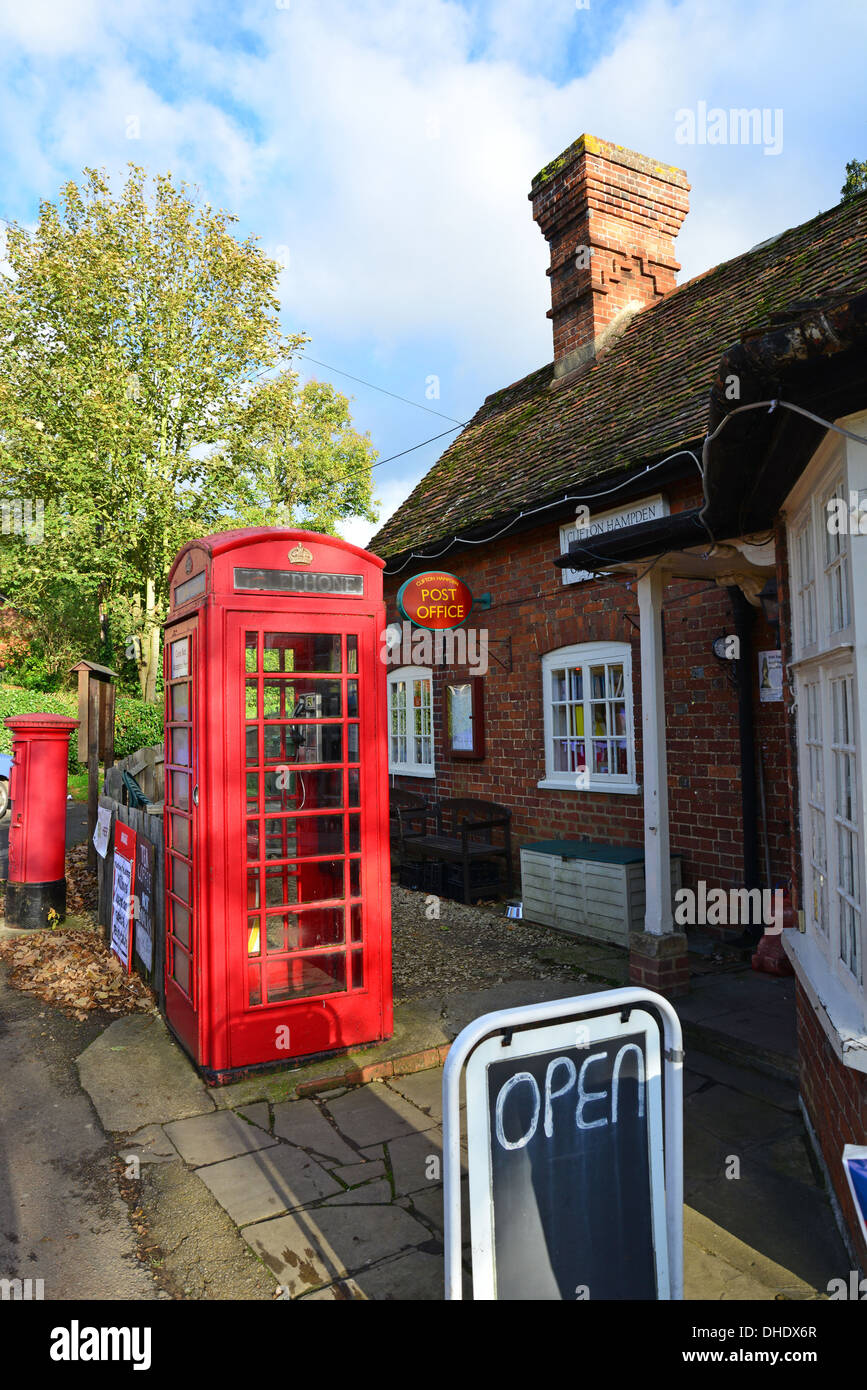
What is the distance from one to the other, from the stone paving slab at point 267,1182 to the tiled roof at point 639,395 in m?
5.96

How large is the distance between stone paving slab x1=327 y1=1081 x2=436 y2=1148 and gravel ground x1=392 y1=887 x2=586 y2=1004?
4.12 ft

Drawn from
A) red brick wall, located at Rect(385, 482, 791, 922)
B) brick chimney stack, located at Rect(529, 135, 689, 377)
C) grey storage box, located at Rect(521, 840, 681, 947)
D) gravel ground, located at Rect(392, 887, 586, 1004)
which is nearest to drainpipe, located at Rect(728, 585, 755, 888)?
red brick wall, located at Rect(385, 482, 791, 922)

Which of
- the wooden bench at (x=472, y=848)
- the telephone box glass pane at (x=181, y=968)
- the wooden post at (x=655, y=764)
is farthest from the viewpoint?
the wooden bench at (x=472, y=848)

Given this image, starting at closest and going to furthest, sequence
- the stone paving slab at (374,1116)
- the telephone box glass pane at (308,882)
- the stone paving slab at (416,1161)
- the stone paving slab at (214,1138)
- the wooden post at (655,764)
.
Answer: the stone paving slab at (416,1161)
the stone paving slab at (214,1138)
the stone paving slab at (374,1116)
the telephone box glass pane at (308,882)
the wooden post at (655,764)

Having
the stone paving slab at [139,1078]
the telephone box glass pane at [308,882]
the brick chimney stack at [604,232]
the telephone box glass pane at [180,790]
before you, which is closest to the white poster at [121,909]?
the stone paving slab at [139,1078]

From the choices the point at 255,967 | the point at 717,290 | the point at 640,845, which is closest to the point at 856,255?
the point at 717,290

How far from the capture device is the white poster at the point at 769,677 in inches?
255

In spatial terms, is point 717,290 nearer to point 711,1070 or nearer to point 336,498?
point 711,1070

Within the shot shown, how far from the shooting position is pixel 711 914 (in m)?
7.17

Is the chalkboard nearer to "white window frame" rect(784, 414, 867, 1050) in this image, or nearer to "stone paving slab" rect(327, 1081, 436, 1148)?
"white window frame" rect(784, 414, 867, 1050)

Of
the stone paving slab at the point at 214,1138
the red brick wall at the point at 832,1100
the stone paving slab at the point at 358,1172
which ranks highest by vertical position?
the red brick wall at the point at 832,1100

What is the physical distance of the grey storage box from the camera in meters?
7.22

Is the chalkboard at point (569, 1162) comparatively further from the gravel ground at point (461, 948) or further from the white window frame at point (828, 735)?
the gravel ground at point (461, 948)
